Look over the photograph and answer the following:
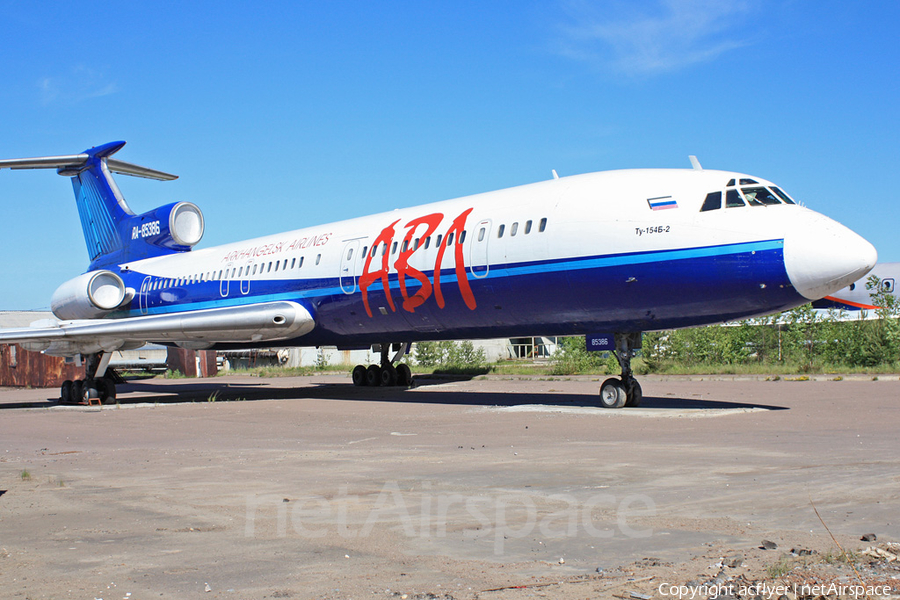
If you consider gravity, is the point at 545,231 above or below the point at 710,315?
above

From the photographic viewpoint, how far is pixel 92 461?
953 cm

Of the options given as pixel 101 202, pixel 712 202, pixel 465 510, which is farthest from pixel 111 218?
pixel 465 510

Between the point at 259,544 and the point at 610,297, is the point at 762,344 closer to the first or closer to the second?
the point at 610,297

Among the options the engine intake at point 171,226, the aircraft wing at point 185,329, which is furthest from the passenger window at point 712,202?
the engine intake at point 171,226

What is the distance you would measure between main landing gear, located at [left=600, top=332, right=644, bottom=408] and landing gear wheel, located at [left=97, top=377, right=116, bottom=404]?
521 inches

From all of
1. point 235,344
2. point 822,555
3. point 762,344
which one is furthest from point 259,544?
point 762,344

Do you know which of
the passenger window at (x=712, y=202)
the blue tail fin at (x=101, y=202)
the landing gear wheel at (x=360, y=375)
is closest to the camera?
the passenger window at (x=712, y=202)

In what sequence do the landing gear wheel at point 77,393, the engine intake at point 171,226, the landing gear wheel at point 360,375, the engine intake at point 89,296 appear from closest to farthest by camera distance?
the landing gear wheel at point 77,393, the engine intake at point 89,296, the landing gear wheel at point 360,375, the engine intake at point 171,226

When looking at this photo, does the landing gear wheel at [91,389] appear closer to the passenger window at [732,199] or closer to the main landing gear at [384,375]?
the main landing gear at [384,375]

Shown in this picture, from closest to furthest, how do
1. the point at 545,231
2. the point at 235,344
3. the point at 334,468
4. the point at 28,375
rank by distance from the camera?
the point at 334,468
the point at 545,231
the point at 235,344
the point at 28,375

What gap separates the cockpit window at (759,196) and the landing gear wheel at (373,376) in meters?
15.4

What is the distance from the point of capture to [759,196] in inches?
518

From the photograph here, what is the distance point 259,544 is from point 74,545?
1.21 meters

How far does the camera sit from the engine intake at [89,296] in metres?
24.9
